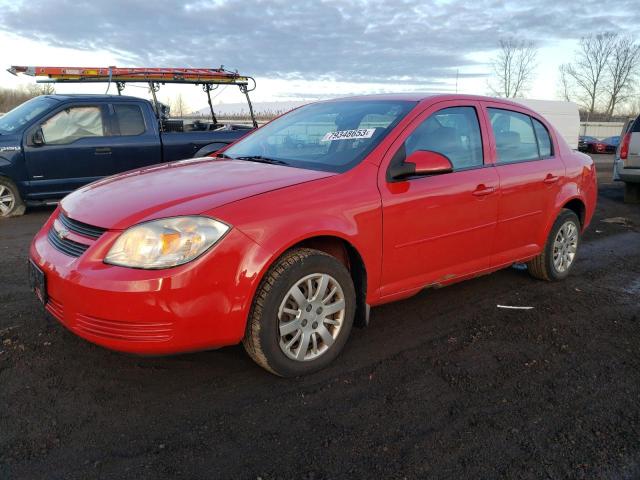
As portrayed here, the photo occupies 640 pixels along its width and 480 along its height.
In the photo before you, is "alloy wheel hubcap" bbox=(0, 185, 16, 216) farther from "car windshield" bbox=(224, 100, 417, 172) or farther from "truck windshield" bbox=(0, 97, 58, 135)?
"car windshield" bbox=(224, 100, 417, 172)

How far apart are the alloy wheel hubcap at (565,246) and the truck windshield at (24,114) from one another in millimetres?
7030

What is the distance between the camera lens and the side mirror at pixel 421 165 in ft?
11.3

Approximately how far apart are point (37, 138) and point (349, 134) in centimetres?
580

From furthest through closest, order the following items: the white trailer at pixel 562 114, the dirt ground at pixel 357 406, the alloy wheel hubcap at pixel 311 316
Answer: the white trailer at pixel 562 114
the alloy wheel hubcap at pixel 311 316
the dirt ground at pixel 357 406

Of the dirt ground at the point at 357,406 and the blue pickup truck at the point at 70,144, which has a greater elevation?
the blue pickup truck at the point at 70,144

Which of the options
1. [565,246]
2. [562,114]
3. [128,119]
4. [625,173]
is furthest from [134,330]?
[562,114]

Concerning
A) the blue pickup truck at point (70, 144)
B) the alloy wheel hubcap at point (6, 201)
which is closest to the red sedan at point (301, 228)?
the blue pickup truck at point (70, 144)

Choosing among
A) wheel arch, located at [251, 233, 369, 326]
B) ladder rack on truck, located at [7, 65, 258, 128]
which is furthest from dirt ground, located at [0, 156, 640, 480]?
ladder rack on truck, located at [7, 65, 258, 128]

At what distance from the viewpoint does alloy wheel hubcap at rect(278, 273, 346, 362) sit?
3027 mm

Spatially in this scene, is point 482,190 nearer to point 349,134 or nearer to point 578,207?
point 349,134

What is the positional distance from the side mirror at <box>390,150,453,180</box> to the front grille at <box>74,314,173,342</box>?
1.68 metres

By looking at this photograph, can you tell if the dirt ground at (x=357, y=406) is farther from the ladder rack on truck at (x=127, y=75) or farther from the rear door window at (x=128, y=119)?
the ladder rack on truck at (x=127, y=75)

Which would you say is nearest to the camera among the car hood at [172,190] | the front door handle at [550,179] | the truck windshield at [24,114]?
the car hood at [172,190]

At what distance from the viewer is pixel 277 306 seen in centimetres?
293
